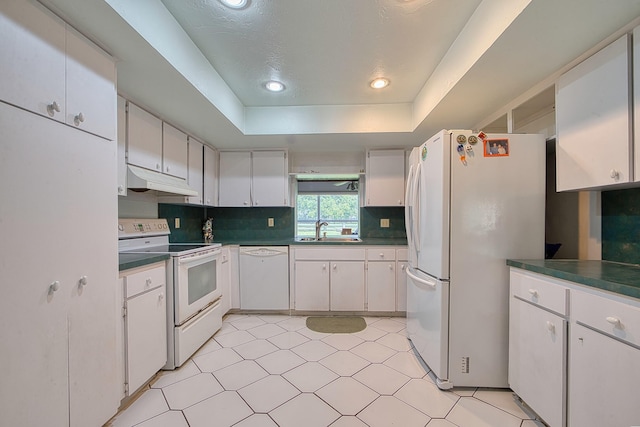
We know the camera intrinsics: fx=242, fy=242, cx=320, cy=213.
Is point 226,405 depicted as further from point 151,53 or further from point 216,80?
point 216,80

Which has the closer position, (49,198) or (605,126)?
(49,198)

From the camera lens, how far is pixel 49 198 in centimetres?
103

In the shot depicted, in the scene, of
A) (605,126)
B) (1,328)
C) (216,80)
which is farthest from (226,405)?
(605,126)

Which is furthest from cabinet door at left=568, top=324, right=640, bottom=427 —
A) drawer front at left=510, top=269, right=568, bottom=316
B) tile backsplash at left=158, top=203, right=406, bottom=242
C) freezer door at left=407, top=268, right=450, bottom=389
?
tile backsplash at left=158, top=203, right=406, bottom=242

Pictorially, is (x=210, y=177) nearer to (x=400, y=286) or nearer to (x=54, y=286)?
(x=54, y=286)

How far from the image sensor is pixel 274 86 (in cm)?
221

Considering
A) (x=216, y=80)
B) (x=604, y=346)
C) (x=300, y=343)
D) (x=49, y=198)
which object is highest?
(x=216, y=80)

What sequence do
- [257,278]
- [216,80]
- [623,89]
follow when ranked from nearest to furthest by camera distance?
[623,89] < [216,80] < [257,278]

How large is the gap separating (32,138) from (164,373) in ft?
5.65

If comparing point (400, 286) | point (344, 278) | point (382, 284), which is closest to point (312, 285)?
point (344, 278)

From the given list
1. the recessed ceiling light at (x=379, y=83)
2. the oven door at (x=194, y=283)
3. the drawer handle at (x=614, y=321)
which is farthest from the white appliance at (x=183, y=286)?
the drawer handle at (x=614, y=321)

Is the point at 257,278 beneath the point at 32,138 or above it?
beneath

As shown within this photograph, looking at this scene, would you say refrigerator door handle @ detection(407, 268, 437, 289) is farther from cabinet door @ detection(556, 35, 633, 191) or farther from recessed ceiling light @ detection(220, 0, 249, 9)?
recessed ceiling light @ detection(220, 0, 249, 9)

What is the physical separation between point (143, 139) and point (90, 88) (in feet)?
2.36
